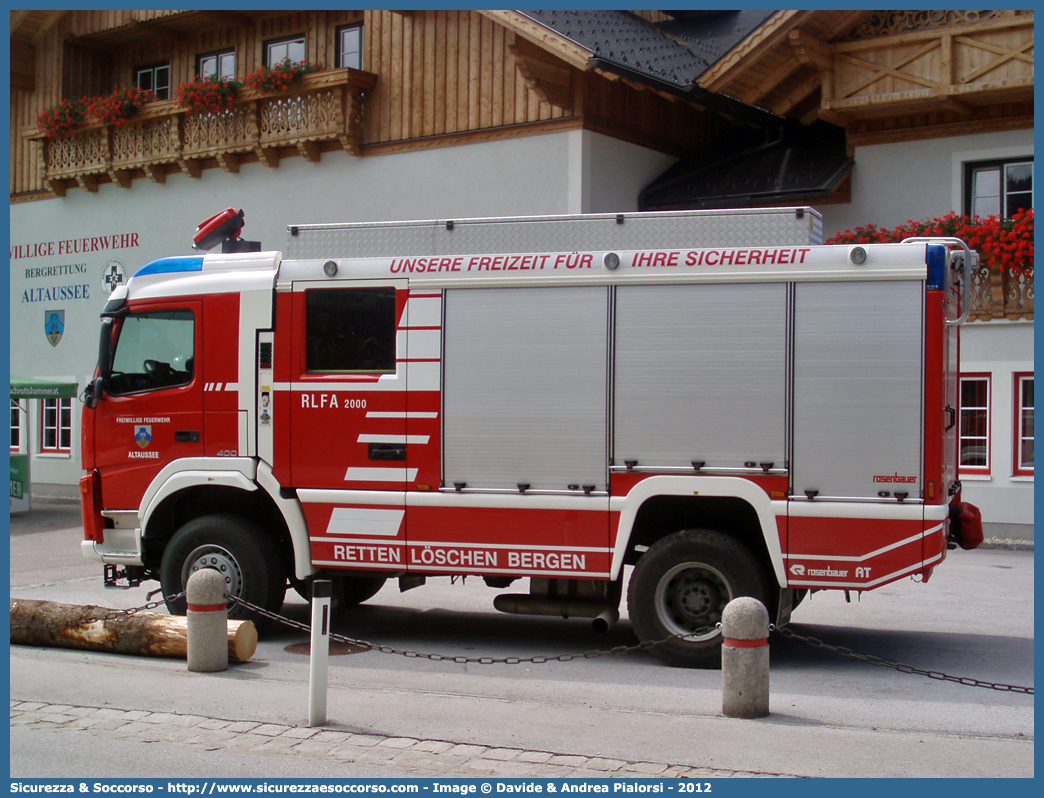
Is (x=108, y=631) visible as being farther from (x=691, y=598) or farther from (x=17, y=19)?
(x=17, y=19)

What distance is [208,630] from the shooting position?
7906 millimetres

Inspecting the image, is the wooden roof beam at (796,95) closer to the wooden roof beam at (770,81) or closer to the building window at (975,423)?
the wooden roof beam at (770,81)

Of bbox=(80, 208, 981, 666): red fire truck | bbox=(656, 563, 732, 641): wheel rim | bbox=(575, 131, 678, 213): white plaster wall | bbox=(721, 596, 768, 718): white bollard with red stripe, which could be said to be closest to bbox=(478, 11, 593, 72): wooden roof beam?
bbox=(575, 131, 678, 213): white plaster wall

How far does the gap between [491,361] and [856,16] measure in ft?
38.9

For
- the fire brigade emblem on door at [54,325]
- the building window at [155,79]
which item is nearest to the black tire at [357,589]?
the fire brigade emblem on door at [54,325]

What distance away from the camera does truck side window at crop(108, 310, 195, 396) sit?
914 centimetres

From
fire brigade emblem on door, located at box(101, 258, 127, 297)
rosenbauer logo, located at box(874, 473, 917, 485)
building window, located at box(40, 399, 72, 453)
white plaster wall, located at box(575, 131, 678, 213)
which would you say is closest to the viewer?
rosenbauer logo, located at box(874, 473, 917, 485)

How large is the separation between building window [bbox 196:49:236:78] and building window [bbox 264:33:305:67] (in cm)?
85

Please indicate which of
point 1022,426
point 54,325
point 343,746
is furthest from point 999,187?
point 54,325

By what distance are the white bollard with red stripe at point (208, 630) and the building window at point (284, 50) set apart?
1549cm

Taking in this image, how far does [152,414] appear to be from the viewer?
9180 millimetres

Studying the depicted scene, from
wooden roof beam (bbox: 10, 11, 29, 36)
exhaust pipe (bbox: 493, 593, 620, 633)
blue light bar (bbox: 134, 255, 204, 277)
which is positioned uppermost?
wooden roof beam (bbox: 10, 11, 29, 36)

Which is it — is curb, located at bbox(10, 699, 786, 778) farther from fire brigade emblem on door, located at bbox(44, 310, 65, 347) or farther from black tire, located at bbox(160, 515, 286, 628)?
fire brigade emblem on door, located at bbox(44, 310, 65, 347)

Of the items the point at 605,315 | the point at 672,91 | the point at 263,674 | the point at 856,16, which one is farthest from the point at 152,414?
the point at 856,16
